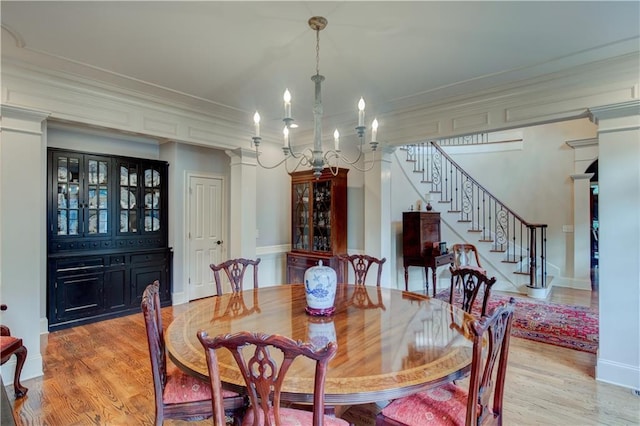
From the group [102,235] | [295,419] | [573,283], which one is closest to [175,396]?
[295,419]

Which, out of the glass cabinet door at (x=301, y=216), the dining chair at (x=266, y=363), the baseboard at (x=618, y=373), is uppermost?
the glass cabinet door at (x=301, y=216)

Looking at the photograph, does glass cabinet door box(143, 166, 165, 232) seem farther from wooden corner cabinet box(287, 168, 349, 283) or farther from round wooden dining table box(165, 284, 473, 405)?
round wooden dining table box(165, 284, 473, 405)

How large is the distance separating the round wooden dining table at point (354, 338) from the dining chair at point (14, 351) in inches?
53.1

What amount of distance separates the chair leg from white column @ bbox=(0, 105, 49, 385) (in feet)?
0.93

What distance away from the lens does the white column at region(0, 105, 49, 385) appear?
2592 millimetres

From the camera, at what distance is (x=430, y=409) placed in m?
1.47

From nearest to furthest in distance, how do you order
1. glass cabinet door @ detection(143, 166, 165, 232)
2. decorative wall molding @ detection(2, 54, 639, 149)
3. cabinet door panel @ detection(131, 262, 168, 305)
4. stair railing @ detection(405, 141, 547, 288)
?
1. decorative wall molding @ detection(2, 54, 639, 149)
2. cabinet door panel @ detection(131, 262, 168, 305)
3. glass cabinet door @ detection(143, 166, 165, 232)
4. stair railing @ detection(405, 141, 547, 288)

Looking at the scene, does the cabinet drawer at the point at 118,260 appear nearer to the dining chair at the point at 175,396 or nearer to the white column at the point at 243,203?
the white column at the point at 243,203

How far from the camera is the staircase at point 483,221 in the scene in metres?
5.69

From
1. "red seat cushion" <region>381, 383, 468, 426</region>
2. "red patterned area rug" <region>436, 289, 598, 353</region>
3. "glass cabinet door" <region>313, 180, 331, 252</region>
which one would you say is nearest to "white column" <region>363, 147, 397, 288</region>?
"glass cabinet door" <region>313, 180, 331, 252</region>

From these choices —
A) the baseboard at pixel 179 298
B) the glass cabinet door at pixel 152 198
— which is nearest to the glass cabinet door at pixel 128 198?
the glass cabinet door at pixel 152 198

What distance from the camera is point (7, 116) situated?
258 centimetres

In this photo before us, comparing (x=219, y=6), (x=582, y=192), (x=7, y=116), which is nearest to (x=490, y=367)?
(x=219, y=6)

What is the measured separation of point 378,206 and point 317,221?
3.03 feet
